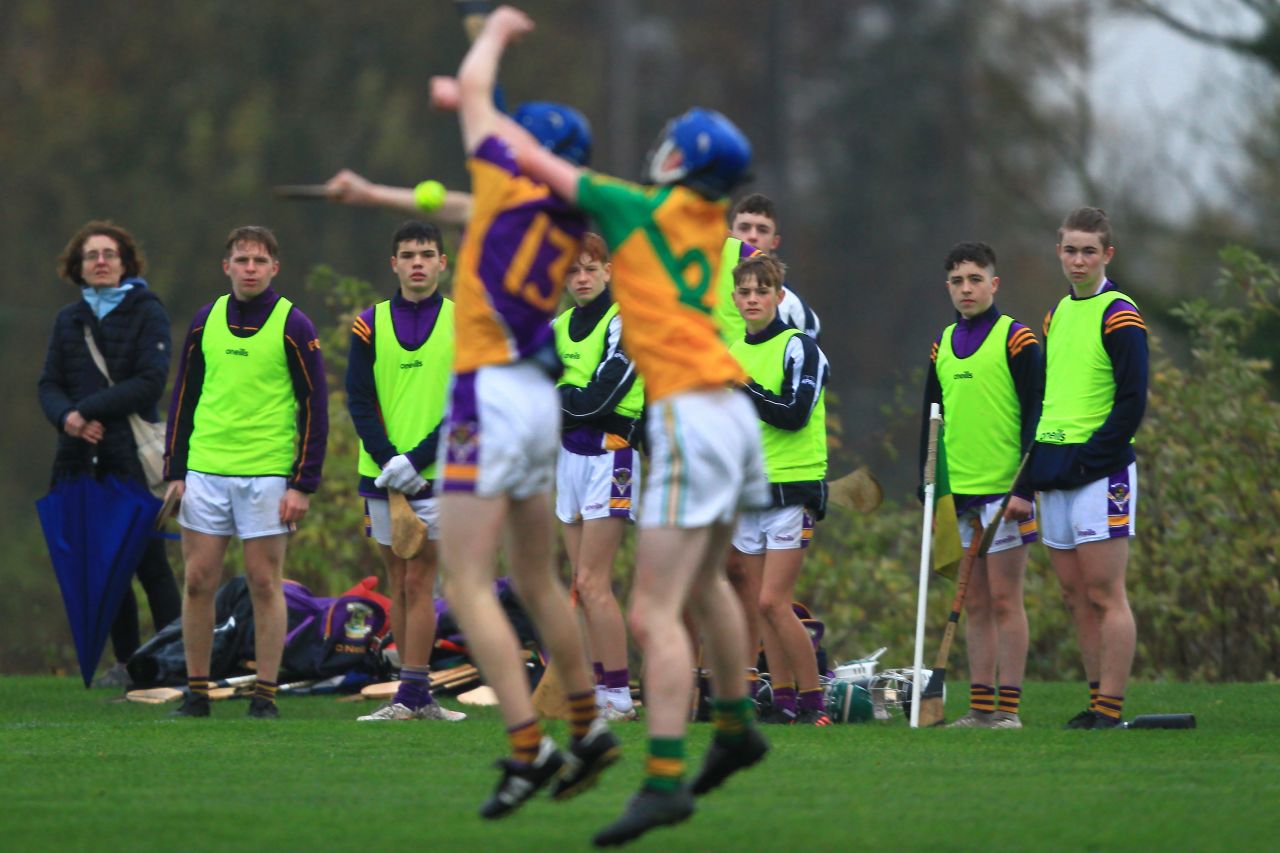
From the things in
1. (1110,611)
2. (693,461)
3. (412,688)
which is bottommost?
(412,688)

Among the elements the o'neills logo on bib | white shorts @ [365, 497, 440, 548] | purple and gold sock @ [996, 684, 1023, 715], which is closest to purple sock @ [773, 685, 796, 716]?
purple and gold sock @ [996, 684, 1023, 715]

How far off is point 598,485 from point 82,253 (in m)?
3.21

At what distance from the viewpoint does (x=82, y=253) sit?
9602 millimetres

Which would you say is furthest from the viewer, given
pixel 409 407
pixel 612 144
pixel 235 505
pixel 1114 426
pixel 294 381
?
pixel 612 144

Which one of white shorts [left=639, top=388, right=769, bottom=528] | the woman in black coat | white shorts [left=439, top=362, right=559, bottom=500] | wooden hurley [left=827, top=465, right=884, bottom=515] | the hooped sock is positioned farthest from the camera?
the woman in black coat

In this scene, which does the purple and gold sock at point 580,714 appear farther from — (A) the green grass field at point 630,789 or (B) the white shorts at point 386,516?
(B) the white shorts at point 386,516

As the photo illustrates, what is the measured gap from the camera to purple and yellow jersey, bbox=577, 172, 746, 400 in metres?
4.93

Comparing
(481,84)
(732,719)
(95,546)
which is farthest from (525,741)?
(95,546)

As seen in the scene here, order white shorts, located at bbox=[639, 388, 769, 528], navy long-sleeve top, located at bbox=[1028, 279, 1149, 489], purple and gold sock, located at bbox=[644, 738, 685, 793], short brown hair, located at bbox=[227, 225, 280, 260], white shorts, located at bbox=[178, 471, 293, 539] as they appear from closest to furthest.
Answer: purple and gold sock, located at bbox=[644, 738, 685, 793]
white shorts, located at bbox=[639, 388, 769, 528]
navy long-sleeve top, located at bbox=[1028, 279, 1149, 489]
white shorts, located at bbox=[178, 471, 293, 539]
short brown hair, located at bbox=[227, 225, 280, 260]

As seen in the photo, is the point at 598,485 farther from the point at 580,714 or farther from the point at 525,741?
the point at 525,741

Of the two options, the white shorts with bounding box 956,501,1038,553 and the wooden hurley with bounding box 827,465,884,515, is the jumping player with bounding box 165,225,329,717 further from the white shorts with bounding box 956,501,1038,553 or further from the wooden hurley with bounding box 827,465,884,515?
the white shorts with bounding box 956,501,1038,553

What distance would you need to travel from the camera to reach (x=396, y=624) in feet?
27.9

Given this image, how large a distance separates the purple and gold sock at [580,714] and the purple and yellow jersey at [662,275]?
876 mm

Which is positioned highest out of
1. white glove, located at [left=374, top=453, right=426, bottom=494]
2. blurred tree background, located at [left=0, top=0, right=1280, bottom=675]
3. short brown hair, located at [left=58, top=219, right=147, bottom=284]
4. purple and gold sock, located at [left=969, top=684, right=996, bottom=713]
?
blurred tree background, located at [left=0, top=0, right=1280, bottom=675]
